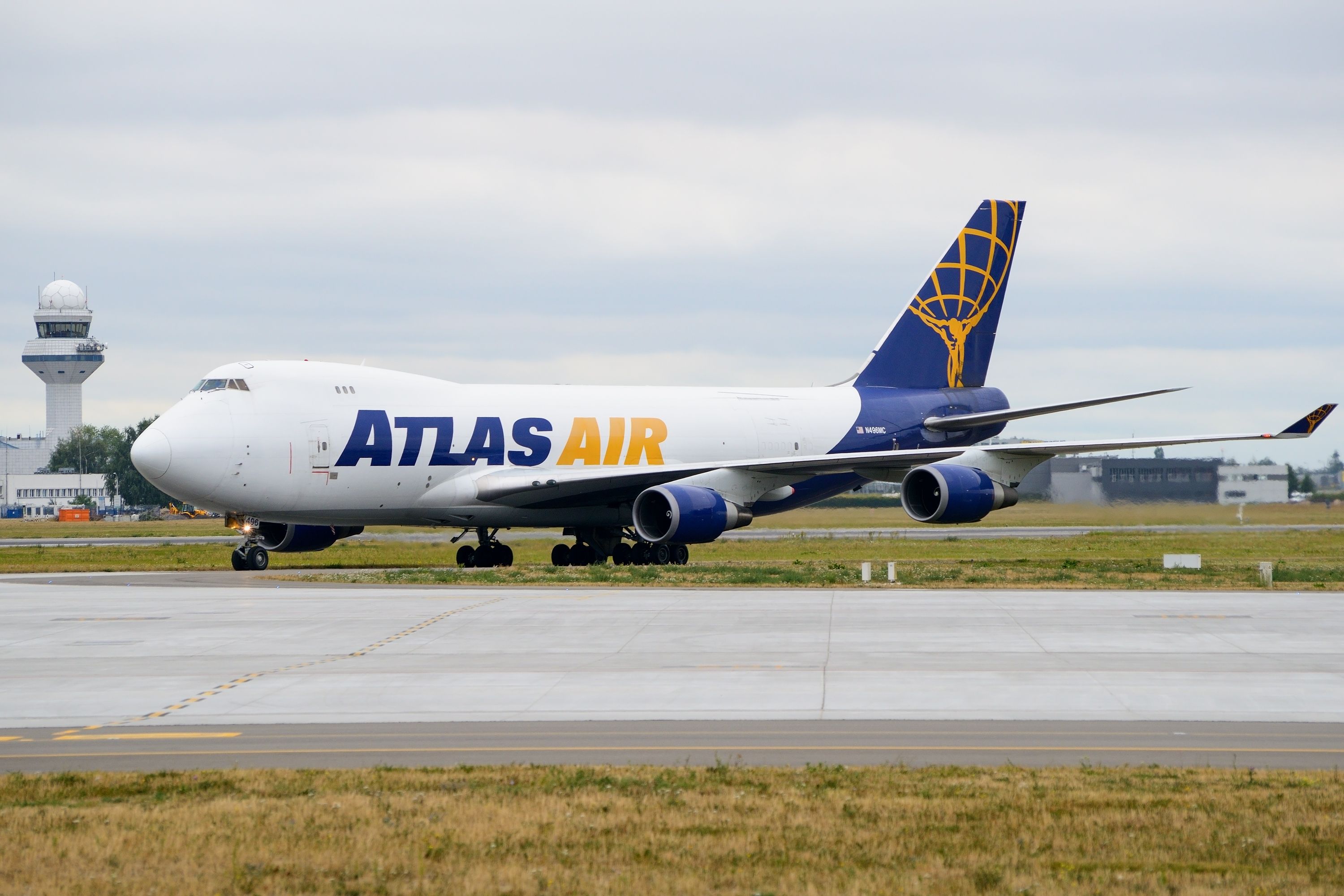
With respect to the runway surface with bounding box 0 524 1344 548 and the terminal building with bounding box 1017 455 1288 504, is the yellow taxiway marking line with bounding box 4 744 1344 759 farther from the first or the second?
the runway surface with bounding box 0 524 1344 548

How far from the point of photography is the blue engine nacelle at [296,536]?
3856 cm

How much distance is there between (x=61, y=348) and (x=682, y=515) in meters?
162

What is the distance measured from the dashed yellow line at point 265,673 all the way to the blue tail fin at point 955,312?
23.8 m

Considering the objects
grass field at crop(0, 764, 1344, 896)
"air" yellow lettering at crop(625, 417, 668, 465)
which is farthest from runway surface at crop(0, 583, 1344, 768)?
"air" yellow lettering at crop(625, 417, 668, 465)

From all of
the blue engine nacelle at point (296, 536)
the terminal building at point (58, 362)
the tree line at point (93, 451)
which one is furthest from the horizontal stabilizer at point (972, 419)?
the terminal building at point (58, 362)

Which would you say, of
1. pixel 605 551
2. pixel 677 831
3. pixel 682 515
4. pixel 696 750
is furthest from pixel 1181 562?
pixel 677 831

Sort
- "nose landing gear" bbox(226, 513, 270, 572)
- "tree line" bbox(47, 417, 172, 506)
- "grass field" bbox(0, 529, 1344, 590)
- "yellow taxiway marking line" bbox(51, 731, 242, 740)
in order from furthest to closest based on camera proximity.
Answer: "tree line" bbox(47, 417, 172, 506)
"nose landing gear" bbox(226, 513, 270, 572)
"grass field" bbox(0, 529, 1344, 590)
"yellow taxiway marking line" bbox(51, 731, 242, 740)

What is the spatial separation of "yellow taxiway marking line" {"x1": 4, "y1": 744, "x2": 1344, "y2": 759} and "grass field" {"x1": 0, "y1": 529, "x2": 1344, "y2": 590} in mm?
17950

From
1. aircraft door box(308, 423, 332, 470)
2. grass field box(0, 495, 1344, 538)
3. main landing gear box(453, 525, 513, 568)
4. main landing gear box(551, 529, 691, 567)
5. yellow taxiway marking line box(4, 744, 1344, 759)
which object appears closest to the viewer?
Answer: yellow taxiway marking line box(4, 744, 1344, 759)

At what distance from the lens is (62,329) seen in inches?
7018

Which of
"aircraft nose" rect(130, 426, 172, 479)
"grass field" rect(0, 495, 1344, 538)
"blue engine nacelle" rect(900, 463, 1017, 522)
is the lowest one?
"grass field" rect(0, 495, 1344, 538)

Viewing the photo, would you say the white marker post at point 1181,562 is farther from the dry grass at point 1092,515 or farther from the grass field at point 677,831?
the grass field at point 677,831

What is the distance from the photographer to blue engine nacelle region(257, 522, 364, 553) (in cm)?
3856

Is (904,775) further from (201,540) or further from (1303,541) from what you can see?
(201,540)
